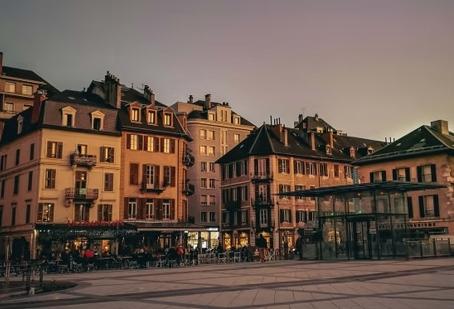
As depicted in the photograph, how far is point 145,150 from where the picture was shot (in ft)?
165

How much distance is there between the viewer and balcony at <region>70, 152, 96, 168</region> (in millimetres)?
45438

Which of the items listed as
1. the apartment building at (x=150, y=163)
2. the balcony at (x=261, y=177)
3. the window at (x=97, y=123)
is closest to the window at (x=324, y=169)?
the balcony at (x=261, y=177)

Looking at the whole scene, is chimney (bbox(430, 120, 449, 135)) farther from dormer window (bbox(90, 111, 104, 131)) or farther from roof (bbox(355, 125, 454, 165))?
dormer window (bbox(90, 111, 104, 131))

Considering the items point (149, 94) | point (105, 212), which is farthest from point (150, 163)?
point (149, 94)

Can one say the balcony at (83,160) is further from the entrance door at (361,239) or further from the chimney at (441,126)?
the chimney at (441,126)

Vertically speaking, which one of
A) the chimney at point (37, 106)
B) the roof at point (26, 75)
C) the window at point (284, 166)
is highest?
the roof at point (26, 75)

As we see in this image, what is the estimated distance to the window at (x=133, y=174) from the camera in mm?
48875

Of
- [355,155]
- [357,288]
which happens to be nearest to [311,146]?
[355,155]

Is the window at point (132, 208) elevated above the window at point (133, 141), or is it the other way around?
the window at point (133, 141)

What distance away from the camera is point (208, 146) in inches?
3103

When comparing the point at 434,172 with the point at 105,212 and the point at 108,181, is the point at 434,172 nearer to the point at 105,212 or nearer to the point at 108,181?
the point at 108,181

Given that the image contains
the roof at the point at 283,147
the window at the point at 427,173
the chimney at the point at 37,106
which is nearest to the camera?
the chimney at the point at 37,106

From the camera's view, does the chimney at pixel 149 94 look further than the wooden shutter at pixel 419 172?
Yes

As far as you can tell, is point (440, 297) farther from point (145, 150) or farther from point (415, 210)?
point (145, 150)
